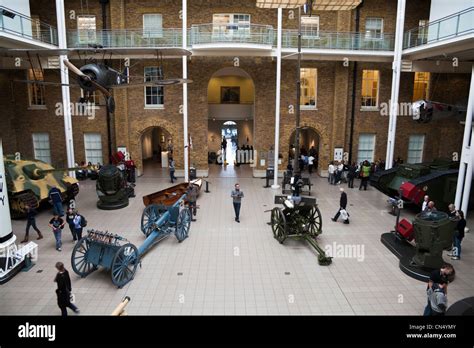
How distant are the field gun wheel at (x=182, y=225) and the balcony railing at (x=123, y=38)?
33.5 ft

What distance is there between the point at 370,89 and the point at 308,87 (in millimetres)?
3519

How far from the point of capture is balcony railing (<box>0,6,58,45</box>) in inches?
533

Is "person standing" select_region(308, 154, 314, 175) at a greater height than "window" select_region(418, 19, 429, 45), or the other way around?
"window" select_region(418, 19, 429, 45)

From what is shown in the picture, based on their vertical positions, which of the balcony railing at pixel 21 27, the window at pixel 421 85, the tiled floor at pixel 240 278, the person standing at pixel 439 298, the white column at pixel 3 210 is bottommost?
the tiled floor at pixel 240 278

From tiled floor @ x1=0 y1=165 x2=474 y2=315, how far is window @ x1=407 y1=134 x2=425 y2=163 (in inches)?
362

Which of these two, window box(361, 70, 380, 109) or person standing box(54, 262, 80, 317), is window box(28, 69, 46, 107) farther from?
window box(361, 70, 380, 109)

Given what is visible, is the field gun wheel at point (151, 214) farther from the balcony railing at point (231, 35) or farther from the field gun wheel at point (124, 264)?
the balcony railing at point (231, 35)

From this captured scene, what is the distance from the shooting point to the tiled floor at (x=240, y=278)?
25.0ft

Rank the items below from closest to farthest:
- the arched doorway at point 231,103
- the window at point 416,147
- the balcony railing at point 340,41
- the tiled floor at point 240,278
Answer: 1. the tiled floor at point 240,278
2. the balcony railing at point 340,41
3. the window at point 416,147
4. the arched doorway at point 231,103

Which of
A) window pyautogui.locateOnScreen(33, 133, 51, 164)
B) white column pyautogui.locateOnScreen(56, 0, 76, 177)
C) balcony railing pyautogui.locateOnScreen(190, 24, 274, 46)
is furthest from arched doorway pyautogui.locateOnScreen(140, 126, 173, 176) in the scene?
balcony railing pyautogui.locateOnScreen(190, 24, 274, 46)

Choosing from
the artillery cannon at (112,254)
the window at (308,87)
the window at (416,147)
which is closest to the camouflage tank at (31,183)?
the artillery cannon at (112,254)

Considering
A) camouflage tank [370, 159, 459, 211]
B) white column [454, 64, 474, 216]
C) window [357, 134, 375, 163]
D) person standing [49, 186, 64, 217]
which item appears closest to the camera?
white column [454, 64, 474, 216]

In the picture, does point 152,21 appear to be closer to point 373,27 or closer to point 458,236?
point 373,27

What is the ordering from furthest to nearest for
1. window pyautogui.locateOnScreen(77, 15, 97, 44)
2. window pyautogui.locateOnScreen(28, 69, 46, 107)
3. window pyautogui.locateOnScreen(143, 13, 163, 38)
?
window pyautogui.locateOnScreen(28, 69, 46, 107) → window pyautogui.locateOnScreen(143, 13, 163, 38) → window pyautogui.locateOnScreen(77, 15, 97, 44)
